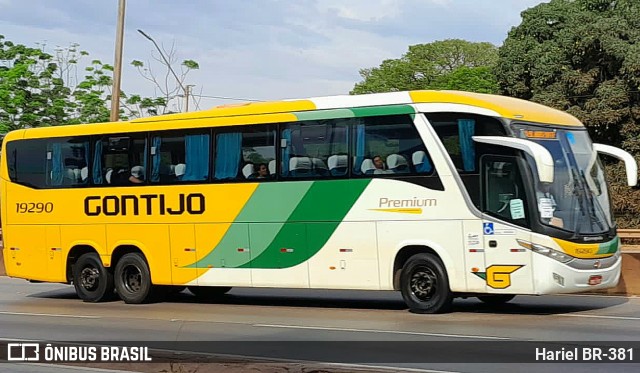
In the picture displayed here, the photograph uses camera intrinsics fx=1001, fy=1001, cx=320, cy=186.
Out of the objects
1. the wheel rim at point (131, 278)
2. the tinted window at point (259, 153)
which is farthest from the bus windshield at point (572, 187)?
the wheel rim at point (131, 278)

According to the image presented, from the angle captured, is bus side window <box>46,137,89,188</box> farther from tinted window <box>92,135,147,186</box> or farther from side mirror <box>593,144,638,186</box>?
side mirror <box>593,144,638,186</box>

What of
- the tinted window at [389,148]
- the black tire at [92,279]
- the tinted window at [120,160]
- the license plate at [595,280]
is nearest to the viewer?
the license plate at [595,280]

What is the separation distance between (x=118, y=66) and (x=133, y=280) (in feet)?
35.2

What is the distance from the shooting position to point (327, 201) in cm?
1680

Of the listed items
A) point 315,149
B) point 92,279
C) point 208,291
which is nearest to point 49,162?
point 92,279

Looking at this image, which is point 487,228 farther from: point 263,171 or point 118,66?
point 118,66

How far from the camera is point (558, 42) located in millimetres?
42812

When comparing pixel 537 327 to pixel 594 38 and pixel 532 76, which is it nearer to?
pixel 594 38

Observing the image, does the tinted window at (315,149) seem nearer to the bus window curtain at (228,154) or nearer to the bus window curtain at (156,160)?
the bus window curtain at (228,154)

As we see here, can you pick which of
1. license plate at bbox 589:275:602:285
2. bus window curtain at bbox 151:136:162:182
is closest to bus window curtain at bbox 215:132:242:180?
bus window curtain at bbox 151:136:162:182

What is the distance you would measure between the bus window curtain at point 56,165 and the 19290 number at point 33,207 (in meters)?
0.51

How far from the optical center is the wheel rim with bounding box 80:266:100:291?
20.2 m

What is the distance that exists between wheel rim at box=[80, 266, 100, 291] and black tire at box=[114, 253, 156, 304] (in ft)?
1.84

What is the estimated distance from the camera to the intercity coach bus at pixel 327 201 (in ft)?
49.4
